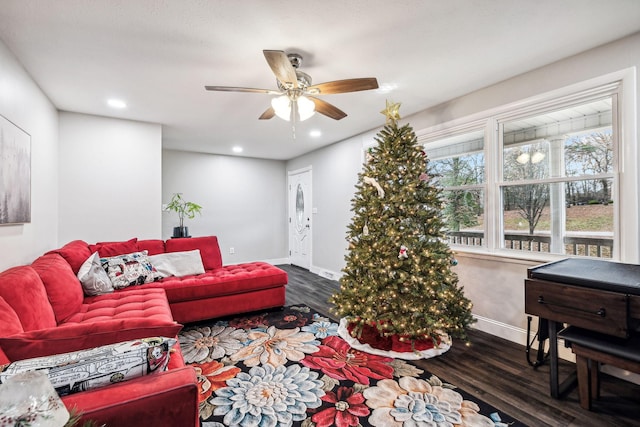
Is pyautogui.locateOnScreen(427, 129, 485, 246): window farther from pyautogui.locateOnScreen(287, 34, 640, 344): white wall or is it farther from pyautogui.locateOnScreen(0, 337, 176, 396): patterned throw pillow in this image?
pyautogui.locateOnScreen(0, 337, 176, 396): patterned throw pillow

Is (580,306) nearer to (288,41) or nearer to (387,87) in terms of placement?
(387,87)

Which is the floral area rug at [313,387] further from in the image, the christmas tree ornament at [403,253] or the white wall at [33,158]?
the white wall at [33,158]

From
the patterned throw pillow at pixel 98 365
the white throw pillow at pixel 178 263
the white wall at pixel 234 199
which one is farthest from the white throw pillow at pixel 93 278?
the white wall at pixel 234 199

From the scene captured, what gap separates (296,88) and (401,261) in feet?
5.50

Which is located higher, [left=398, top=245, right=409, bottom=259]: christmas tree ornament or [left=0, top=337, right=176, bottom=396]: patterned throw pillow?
[left=398, top=245, right=409, bottom=259]: christmas tree ornament

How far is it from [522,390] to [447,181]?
2159mm

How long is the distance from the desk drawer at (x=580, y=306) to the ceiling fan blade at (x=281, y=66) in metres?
→ 2.17

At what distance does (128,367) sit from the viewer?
1.07m

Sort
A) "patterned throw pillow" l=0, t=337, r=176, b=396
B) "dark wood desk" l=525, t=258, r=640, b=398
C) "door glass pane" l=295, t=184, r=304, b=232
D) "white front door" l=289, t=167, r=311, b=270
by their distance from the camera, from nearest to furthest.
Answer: "patterned throw pillow" l=0, t=337, r=176, b=396, "dark wood desk" l=525, t=258, r=640, b=398, "white front door" l=289, t=167, r=311, b=270, "door glass pane" l=295, t=184, r=304, b=232

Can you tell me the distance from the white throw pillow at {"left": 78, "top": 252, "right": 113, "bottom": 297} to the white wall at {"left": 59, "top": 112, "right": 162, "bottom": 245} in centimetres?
109

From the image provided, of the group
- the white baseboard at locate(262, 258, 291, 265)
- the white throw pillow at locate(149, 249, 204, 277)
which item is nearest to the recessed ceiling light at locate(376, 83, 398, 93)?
the white throw pillow at locate(149, 249, 204, 277)

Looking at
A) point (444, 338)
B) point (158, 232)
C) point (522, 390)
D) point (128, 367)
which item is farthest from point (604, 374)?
point (158, 232)

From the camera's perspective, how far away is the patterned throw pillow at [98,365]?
3.15ft

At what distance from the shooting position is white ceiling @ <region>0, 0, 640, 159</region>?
182 cm
